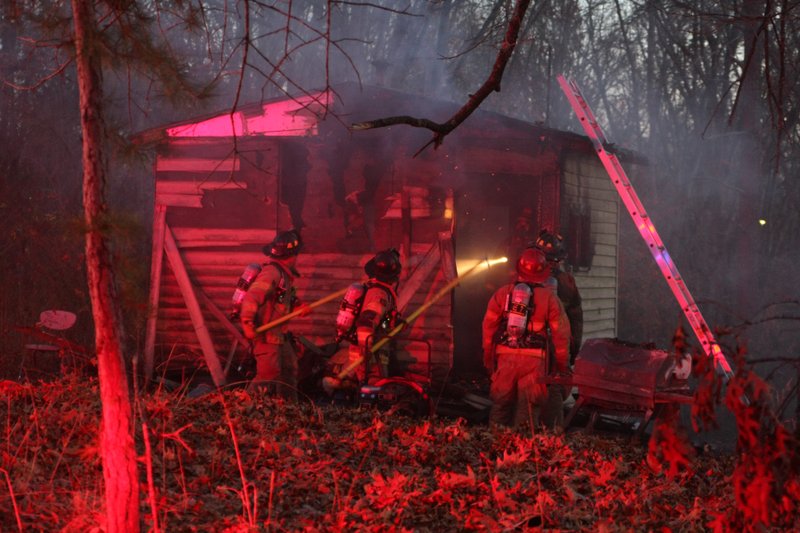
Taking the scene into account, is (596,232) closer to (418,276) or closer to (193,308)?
(418,276)

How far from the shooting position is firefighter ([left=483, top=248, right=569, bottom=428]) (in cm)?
938

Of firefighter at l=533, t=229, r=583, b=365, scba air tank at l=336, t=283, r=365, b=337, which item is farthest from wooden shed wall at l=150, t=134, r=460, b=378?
scba air tank at l=336, t=283, r=365, b=337

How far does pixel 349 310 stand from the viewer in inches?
401

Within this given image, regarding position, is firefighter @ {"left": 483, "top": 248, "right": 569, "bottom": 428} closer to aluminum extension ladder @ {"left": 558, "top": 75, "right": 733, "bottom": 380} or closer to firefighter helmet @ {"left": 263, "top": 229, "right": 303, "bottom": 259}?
aluminum extension ladder @ {"left": 558, "top": 75, "right": 733, "bottom": 380}

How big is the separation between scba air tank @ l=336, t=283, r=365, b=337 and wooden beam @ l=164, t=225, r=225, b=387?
3.45 m

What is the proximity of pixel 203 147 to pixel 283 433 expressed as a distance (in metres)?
7.42

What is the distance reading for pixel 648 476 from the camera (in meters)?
6.75

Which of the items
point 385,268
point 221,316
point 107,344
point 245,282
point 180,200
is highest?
point 180,200

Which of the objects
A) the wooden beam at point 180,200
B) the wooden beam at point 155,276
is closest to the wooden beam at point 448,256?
the wooden beam at point 180,200

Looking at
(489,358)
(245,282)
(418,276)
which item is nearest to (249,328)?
(245,282)

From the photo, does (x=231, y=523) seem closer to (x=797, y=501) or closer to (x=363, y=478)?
(x=363, y=478)

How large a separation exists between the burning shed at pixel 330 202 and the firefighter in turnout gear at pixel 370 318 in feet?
7.29

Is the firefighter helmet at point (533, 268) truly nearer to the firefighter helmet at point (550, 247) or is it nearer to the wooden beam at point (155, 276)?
the firefighter helmet at point (550, 247)

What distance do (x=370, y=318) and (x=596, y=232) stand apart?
22.1 feet
